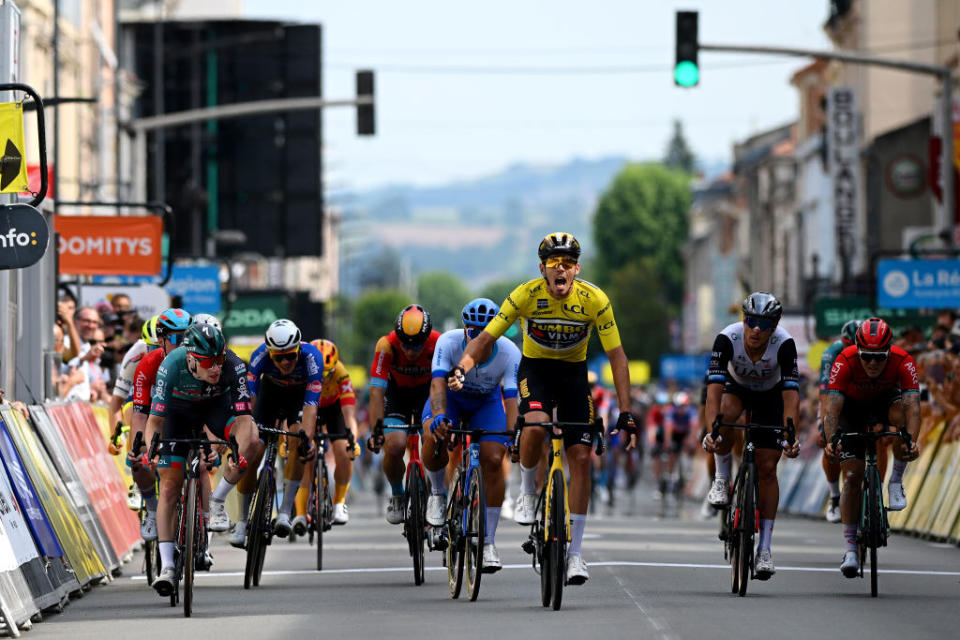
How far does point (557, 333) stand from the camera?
1321cm

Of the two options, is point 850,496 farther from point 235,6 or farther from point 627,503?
point 235,6

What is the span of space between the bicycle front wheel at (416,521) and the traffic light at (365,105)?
14329 mm

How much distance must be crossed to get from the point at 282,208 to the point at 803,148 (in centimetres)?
3237

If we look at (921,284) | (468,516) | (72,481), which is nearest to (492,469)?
(468,516)

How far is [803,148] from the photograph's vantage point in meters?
72.9

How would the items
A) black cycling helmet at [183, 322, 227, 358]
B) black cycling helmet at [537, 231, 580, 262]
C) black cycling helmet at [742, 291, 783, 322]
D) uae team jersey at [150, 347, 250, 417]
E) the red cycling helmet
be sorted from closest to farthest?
black cycling helmet at [537, 231, 580, 262]
black cycling helmet at [183, 322, 227, 358]
uae team jersey at [150, 347, 250, 417]
black cycling helmet at [742, 291, 783, 322]
the red cycling helmet

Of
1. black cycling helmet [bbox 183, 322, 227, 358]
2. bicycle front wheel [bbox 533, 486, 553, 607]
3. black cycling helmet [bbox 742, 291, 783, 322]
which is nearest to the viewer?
bicycle front wheel [bbox 533, 486, 553, 607]

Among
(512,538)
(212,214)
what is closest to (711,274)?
(212,214)

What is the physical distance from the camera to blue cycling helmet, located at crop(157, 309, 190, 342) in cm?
1499

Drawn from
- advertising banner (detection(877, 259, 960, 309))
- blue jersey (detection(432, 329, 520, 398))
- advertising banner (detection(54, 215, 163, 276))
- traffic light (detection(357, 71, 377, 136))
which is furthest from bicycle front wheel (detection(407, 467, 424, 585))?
advertising banner (detection(877, 259, 960, 309))

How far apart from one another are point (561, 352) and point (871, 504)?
271 centimetres

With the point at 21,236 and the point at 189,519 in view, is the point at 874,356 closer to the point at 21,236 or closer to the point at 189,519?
the point at 189,519

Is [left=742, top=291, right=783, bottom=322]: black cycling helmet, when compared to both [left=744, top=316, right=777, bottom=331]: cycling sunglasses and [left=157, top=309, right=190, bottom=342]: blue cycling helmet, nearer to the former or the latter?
[left=744, top=316, right=777, bottom=331]: cycling sunglasses

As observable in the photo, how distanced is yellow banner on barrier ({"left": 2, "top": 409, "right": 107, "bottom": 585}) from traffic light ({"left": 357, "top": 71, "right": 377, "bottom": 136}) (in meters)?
14.3
